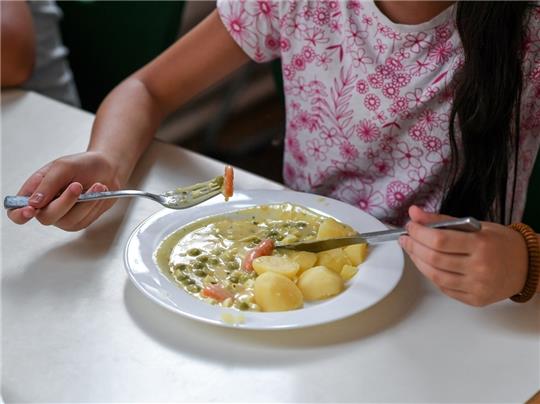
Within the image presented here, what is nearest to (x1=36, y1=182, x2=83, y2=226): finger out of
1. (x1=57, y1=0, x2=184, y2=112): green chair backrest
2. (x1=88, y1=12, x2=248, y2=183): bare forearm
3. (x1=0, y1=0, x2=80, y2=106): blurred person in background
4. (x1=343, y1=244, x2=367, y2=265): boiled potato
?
(x1=88, y1=12, x2=248, y2=183): bare forearm

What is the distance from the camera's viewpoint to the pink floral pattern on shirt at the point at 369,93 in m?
1.24

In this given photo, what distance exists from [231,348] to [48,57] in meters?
1.29

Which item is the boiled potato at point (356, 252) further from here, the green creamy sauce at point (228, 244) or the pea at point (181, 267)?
the pea at point (181, 267)

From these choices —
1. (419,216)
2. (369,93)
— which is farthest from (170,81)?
(419,216)

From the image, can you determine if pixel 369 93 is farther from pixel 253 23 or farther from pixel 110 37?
pixel 110 37

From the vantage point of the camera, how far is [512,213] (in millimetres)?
1357

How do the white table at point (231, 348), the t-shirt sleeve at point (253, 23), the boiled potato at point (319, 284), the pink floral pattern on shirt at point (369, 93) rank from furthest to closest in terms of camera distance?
1. the t-shirt sleeve at point (253, 23)
2. the pink floral pattern on shirt at point (369, 93)
3. the boiled potato at point (319, 284)
4. the white table at point (231, 348)

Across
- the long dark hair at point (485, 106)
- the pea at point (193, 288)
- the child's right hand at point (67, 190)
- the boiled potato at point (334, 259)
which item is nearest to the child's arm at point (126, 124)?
the child's right hand at point (67, 190)

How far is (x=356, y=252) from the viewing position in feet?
3.26

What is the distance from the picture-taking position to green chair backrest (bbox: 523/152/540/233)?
4.48ft

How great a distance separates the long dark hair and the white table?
27cm

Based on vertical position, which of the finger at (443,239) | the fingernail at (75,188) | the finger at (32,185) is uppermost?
the finger at (443,239)

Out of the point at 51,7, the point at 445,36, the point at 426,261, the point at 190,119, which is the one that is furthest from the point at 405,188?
the point at 190,119

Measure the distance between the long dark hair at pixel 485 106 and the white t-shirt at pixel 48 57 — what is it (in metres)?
1.11
